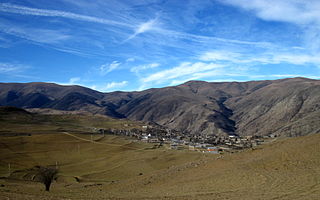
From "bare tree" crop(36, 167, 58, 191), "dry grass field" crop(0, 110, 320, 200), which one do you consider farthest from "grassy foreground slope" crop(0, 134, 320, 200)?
"bare tree" crop(36, 167, 58, 191)

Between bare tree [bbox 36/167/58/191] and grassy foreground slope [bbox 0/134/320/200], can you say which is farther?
bare tree [bbox 36/167/58/191]

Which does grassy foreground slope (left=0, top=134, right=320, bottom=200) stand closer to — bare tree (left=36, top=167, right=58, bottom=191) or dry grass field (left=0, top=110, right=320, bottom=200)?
dry grass field (left=0, top=110, right=320, bottom=200)

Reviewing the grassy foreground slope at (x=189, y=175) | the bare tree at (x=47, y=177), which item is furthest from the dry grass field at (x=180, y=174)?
the bare tree at (x=47, y=177)

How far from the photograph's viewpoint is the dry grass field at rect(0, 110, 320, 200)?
2707 cm

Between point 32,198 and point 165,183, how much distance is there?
62.9 ft

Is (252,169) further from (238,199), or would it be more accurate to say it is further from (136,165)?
(136,165)

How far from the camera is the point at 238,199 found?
23297 mm

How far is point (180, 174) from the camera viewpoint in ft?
142

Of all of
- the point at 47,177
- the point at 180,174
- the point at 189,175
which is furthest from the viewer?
the point at 180,174

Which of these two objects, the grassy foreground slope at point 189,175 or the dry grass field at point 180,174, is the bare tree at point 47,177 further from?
the dry grass field at point 180,174

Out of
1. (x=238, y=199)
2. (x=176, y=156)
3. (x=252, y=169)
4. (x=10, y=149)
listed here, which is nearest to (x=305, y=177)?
(x=252, y=169)

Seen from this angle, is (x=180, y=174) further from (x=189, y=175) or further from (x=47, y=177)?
(x=47, y=177)

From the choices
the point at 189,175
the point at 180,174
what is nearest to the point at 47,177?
the point at 180,174

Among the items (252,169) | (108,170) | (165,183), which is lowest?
(108,170)
